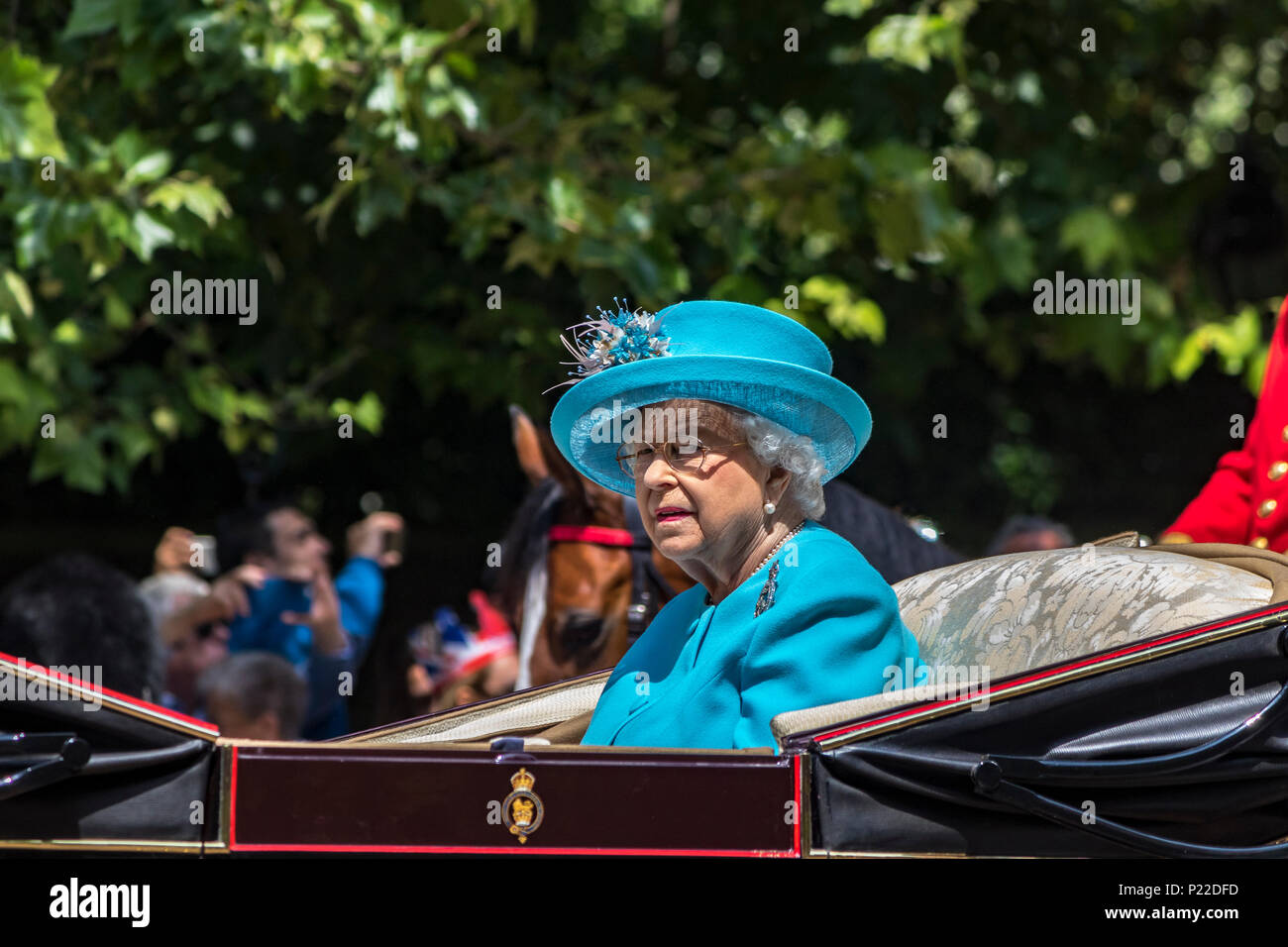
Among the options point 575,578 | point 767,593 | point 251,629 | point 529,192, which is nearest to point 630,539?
point 575,578

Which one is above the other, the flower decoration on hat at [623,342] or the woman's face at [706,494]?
the flower decoration on hat at [623,342]

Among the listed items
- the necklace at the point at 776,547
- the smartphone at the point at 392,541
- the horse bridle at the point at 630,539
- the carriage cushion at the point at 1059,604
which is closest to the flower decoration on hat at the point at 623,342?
the necklace at the point at 776,547

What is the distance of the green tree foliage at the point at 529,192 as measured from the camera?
521 cm

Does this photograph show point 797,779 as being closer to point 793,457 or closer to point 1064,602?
point 793,457

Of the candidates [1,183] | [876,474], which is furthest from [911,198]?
[1,183]

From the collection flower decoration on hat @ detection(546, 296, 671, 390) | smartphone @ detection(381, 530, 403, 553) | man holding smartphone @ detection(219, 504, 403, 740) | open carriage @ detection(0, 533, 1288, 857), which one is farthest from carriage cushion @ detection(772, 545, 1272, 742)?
smartphone @ detection(381, 530, 403, 553)

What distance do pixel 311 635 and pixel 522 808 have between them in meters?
3.85

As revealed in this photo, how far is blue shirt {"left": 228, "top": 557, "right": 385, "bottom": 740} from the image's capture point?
5.56 metres

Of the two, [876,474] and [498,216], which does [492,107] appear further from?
[876,474]

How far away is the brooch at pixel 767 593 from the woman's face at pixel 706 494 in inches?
3.4

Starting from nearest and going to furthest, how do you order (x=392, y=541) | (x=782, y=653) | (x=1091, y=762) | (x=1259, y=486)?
1. (x=1091, y=762)
2. (x=782, y=653)
3. (x=1259, y=486)
4. (x=392, y=541)

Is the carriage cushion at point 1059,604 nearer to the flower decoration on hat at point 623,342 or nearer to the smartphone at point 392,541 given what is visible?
the flower decoration on hat at point 623,342

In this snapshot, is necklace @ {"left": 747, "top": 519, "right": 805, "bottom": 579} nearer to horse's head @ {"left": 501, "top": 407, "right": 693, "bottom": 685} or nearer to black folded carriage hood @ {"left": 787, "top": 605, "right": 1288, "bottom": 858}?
black folded carriage hood @ {"left": 787, "top": 605, "right": 1288, "bottom": 858}

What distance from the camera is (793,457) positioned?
8.38ft
